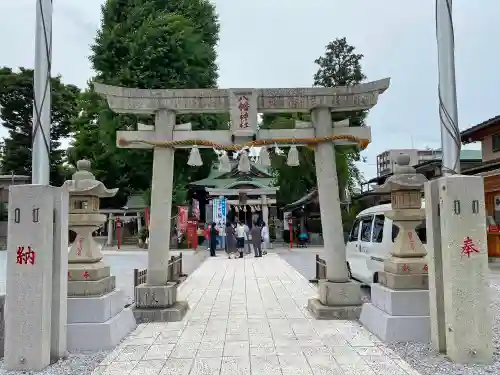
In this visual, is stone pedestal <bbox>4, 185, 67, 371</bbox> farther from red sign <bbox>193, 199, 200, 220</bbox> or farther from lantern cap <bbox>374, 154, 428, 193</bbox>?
red sign <bbox>193, 199, 200, 220</bbox>

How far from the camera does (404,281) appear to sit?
20.6 ft

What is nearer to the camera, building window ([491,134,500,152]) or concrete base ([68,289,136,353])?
concrete base ([68,289,136,353])

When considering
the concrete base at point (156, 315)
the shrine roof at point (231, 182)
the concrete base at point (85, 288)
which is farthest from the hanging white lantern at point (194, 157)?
the shrine roof at point (231, 182)

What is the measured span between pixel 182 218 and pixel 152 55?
9.30 meters

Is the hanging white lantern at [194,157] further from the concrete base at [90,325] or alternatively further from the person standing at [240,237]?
the person standing at [240,237]

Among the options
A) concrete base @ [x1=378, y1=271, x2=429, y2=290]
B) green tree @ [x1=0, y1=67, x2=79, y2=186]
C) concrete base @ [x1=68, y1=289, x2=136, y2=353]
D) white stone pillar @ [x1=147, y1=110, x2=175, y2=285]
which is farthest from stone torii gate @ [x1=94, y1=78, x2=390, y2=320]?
green tree @ [x1=0, y1=67, x2=79, y2=186]

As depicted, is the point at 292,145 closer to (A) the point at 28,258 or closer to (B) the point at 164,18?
(A) the point at 28,258

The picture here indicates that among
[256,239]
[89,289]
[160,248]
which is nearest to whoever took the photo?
[89,289]

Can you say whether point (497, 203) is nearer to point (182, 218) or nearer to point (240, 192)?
point (240, 192)

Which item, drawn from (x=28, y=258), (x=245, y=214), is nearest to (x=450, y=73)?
(x=28, y=258)

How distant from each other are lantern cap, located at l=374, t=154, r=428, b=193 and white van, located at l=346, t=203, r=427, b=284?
5.52ft

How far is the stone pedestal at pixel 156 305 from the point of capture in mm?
7922

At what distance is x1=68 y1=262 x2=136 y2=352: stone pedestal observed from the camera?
6027mm

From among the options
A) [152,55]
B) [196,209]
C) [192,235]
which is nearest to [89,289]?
[152,55]
